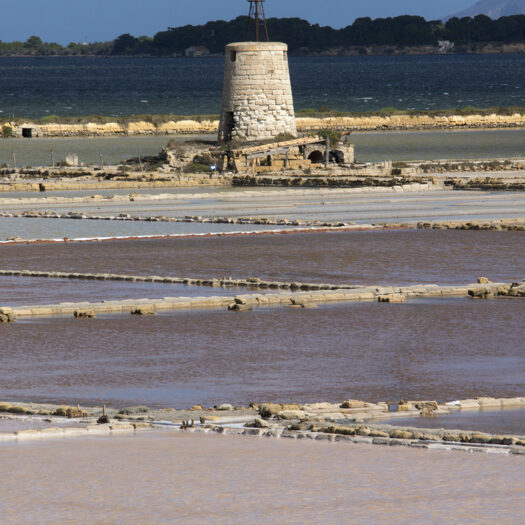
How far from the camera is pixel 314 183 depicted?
171ft

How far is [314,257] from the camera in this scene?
30062 millimetres

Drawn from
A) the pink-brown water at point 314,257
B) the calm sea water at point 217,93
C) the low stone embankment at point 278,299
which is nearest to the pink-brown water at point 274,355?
the low stone embankment at point 278,299

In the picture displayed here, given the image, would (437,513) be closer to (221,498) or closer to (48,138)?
(221,498)

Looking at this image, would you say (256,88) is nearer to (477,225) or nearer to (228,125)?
(228,125)

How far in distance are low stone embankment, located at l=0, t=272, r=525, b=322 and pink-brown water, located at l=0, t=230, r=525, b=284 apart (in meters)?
1.62

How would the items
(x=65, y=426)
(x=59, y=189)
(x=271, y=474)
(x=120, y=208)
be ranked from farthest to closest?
(x=59, y=189)
(x=120, y=208)
(x=65, y=426)
(x=271, y=474)

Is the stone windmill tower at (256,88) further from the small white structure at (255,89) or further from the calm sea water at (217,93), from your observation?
the calm sea water at (217,93)

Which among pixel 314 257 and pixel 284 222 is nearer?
pixel 314 257

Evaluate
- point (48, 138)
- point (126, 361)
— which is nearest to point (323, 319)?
point (126, 361)

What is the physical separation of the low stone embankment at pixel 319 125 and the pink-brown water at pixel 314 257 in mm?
55918

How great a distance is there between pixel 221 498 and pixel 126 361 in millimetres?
7456

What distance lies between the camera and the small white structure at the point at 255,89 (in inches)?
2270

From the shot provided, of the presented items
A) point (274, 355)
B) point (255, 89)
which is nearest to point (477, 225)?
point (274, 355)

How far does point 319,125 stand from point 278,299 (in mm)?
71643
